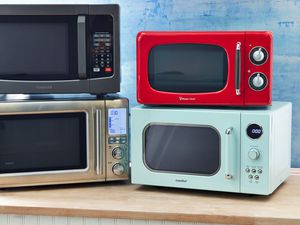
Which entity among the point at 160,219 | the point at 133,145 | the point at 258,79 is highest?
the point at 258,79

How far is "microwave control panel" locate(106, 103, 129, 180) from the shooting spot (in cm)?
185

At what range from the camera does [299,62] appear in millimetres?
2107

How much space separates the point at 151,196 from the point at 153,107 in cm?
28

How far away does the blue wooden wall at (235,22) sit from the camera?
2.11m

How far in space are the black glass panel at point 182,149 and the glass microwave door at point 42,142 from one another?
226 millimetres

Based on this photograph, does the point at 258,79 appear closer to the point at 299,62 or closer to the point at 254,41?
the point at 254,41

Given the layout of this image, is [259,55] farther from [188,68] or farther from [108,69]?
[108,69]

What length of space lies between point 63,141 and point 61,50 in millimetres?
296

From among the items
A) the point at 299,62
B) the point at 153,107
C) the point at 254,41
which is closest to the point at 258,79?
the point at 254,41

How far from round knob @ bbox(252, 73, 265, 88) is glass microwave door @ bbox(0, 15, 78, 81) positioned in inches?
22.4

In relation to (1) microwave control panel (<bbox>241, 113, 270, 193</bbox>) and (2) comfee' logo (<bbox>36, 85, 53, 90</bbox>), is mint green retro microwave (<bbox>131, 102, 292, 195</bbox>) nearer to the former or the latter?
(1) microwave control panel (<bbox>241, 113, 270, 193</bbox>)

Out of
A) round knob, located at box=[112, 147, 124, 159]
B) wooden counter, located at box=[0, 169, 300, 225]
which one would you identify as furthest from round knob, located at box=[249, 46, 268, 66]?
round knob, located at box=[112, 147, 124, 159]

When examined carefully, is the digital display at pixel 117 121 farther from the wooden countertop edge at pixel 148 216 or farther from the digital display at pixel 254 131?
the digital display at pixel 254 131

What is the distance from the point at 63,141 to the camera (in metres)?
1.85
